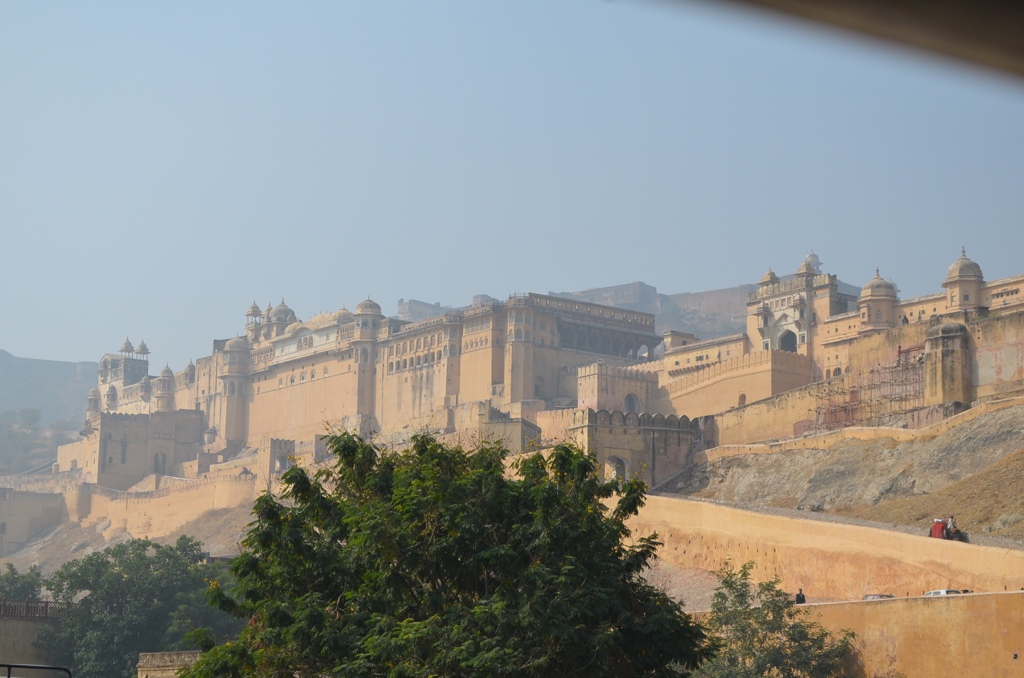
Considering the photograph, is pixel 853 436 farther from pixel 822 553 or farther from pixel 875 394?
pixel 822 553

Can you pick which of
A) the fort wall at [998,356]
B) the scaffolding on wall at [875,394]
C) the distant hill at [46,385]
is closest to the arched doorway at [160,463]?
the scaffolding on wall at [875,394]

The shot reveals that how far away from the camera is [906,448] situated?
33.5 m

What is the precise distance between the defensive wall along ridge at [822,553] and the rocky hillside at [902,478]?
3227mm

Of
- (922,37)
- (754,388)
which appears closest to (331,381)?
(754,388)

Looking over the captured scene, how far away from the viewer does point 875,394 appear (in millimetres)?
39719

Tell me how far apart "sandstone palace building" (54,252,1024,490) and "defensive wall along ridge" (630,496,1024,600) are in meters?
8.38

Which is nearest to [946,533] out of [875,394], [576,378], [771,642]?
[771,642]

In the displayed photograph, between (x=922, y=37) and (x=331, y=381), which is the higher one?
(x=331, y=381)

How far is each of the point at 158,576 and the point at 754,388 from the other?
2210 centimetres

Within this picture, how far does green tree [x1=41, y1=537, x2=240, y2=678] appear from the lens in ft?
114

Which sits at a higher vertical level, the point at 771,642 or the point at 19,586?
the point at 771,642

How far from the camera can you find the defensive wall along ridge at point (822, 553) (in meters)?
20.7

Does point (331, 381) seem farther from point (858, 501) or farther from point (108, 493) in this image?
point (858, 501)

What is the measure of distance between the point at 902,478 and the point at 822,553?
887 cm
